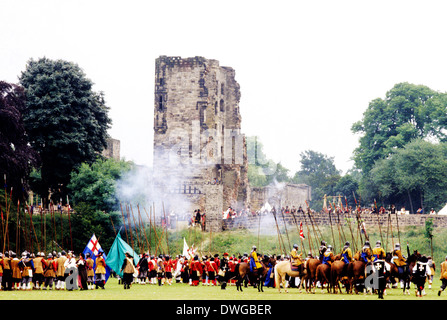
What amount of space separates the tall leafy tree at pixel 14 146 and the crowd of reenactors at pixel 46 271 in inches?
736

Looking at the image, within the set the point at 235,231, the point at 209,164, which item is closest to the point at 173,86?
the point at 209,164

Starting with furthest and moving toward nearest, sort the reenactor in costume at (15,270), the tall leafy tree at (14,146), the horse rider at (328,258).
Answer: the tall leafy tree at (14,146) → the reenactor in costume at (15,270) → the horse rider at (328,258)

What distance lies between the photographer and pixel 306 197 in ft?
293

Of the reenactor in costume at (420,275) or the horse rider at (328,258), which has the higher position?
the horse rider at (328,258)

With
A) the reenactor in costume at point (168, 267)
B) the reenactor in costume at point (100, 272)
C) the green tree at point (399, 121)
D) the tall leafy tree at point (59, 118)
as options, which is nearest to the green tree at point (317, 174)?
the green tree at point (399, 121)

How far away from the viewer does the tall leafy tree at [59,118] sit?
59.6 metres

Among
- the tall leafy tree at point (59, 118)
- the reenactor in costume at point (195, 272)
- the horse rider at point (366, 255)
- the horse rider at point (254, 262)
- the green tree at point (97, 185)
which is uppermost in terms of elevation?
the tall leafy tree at point (59, 118)

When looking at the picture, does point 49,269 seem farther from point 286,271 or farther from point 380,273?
point 380,273

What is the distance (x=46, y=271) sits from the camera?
3212cm

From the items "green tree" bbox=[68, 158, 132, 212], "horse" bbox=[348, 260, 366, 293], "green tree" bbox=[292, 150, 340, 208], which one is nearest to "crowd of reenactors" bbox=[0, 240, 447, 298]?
"horse" bbox=[348, 260, 366, 293]

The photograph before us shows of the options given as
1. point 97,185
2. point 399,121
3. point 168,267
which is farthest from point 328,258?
point 399,121

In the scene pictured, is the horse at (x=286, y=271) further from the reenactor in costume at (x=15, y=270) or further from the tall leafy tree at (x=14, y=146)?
the tall leafy tree at (x=14, y=146)
